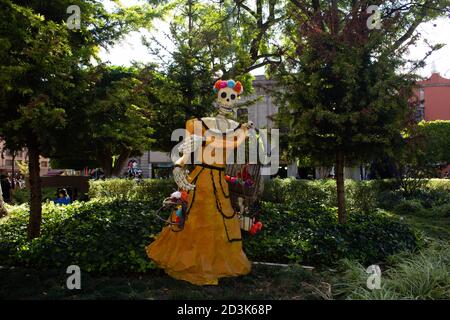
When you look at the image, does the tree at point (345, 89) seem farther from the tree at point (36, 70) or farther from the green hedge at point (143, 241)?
the tree at point (36, 70)

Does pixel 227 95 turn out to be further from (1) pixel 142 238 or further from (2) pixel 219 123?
(1) pixel 142 238

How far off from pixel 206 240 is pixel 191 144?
1.17 m

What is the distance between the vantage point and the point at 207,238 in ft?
16.4

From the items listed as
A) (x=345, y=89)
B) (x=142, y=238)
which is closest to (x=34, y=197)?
(x=142, y=238)

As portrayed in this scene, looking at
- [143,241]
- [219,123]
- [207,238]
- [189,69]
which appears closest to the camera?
[207,238]

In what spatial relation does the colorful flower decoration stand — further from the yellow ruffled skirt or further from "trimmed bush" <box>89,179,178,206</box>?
"trimmed bush" <box>89,179,178,206</box>

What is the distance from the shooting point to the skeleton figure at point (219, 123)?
4906mm

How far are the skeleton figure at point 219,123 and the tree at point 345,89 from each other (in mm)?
2077

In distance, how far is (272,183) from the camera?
42.0 feet

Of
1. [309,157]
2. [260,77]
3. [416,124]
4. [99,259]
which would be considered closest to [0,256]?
[99,259]
